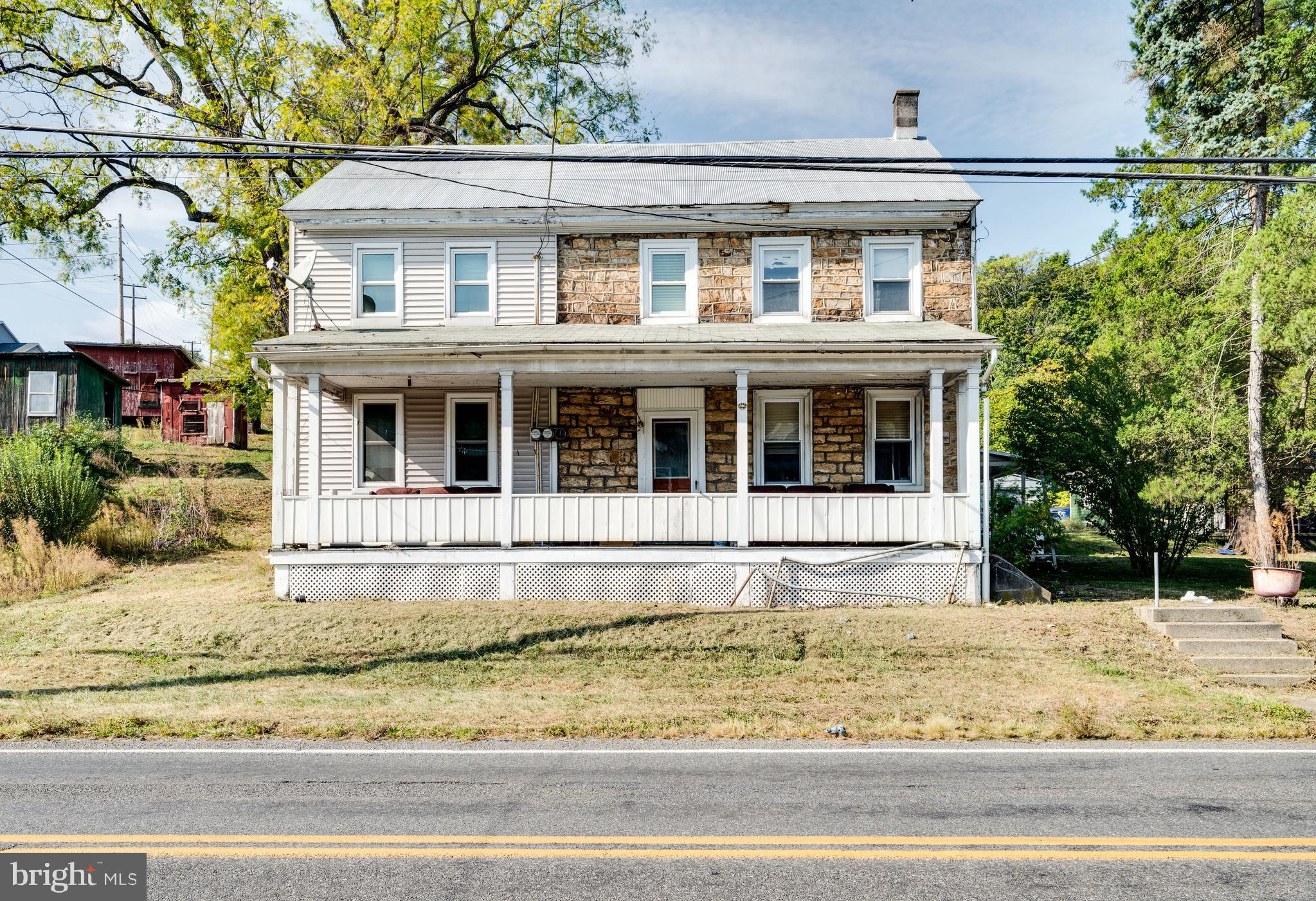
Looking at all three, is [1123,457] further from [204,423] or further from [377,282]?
[204,423]

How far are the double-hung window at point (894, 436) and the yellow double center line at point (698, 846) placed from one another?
36.0ft

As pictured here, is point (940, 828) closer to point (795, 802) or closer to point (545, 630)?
point (795, 802)

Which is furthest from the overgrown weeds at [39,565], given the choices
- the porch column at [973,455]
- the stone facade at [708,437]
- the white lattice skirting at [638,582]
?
the porch column at [973,455]

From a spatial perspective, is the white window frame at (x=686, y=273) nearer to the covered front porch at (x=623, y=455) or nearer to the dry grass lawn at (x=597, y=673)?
the covered front porch at (x=623, y=455)

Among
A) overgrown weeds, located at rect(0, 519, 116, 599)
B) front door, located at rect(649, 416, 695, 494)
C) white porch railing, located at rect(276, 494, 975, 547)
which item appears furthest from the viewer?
front door, located at rect(649, 416, 695, 494)

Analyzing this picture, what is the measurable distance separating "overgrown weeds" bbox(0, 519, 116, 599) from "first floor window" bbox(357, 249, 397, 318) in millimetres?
6632

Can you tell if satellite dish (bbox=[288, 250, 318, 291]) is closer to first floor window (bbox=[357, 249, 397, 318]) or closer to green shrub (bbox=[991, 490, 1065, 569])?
first floor window (bbox=[357, 249, 397, 318])

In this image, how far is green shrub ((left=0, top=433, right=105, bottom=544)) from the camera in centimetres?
1570

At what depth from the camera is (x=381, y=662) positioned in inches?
398

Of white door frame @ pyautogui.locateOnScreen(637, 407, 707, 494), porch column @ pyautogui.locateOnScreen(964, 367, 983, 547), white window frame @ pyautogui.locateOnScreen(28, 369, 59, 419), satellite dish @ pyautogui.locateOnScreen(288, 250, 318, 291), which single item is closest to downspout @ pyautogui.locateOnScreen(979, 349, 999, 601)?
porch column @ pyautogui.locateOnScreen(964, 367, 983, 547)

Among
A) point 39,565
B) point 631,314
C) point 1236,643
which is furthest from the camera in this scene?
point 631,314

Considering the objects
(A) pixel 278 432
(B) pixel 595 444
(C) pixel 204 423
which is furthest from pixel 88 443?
(B) pixel 595 444

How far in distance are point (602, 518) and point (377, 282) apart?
22.4 ft

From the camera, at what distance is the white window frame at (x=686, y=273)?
1577cm
